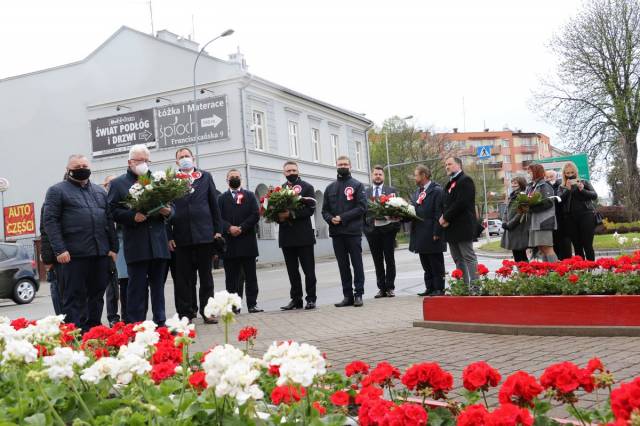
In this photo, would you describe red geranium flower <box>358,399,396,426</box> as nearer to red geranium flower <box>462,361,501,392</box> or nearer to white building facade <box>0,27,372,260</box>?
red geranium flower <box>462,361,501,392</box>

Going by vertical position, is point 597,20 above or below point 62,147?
above

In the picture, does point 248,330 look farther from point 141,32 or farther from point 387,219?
point 141,32

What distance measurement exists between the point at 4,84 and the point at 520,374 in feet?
144

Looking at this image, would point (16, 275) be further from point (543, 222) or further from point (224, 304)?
point (224, 304)

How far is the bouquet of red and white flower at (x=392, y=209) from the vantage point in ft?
36.6

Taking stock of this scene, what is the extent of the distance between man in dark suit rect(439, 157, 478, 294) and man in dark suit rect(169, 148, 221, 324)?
3.22 meters

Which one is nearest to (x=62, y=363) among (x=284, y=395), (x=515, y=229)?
(x=284, y=395)

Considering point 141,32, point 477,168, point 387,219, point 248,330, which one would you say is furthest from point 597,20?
point 477,168

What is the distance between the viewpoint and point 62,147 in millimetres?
38750

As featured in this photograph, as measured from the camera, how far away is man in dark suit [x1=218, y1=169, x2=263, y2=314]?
10.5 meters

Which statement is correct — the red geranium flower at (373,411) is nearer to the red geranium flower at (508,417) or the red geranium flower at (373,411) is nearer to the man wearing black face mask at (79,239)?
the red geranium flower at (508,417)

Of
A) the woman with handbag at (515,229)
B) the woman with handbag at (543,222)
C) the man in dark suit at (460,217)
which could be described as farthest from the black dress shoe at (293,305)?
the woman with handbag at (543,222)

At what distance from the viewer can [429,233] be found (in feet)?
36.9

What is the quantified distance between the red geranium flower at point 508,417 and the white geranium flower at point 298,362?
1.96 ft
